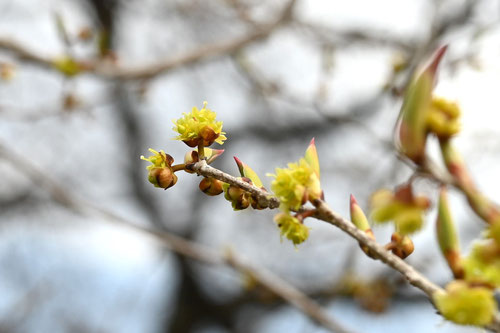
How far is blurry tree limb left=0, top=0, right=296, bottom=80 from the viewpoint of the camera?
77.6 inches

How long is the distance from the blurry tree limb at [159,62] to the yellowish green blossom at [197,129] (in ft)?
5.03

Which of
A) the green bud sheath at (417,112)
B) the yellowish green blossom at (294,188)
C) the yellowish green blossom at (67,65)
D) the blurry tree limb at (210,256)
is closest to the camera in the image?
the green bud sheath at (417,112)

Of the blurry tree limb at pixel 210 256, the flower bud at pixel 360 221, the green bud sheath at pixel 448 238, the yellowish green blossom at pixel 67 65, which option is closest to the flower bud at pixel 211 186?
the flower bud at pixel 360 221

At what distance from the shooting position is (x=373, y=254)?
20.6 inches

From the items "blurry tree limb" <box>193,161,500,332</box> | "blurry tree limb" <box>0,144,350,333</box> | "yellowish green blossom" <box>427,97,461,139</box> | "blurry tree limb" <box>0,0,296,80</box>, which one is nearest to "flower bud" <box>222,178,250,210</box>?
"blurry tree limb" <box>193,161,500,332</box>

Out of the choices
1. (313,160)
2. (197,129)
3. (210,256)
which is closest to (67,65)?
(210,256)

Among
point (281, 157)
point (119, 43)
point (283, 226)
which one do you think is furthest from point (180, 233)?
point (283, 226)

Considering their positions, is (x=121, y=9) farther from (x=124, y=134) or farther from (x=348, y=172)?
(x=348, y=172)

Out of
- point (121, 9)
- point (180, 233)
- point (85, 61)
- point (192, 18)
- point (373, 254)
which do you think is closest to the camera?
point (373, 254)

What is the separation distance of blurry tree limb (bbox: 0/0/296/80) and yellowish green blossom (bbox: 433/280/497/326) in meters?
1.77

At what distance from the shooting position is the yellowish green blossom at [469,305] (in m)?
0.41

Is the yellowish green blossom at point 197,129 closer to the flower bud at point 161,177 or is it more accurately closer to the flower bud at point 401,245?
the flower bud at point 161,177

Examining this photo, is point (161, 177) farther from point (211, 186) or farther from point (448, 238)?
point (448, 238)

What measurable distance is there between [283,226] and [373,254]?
0.11m
